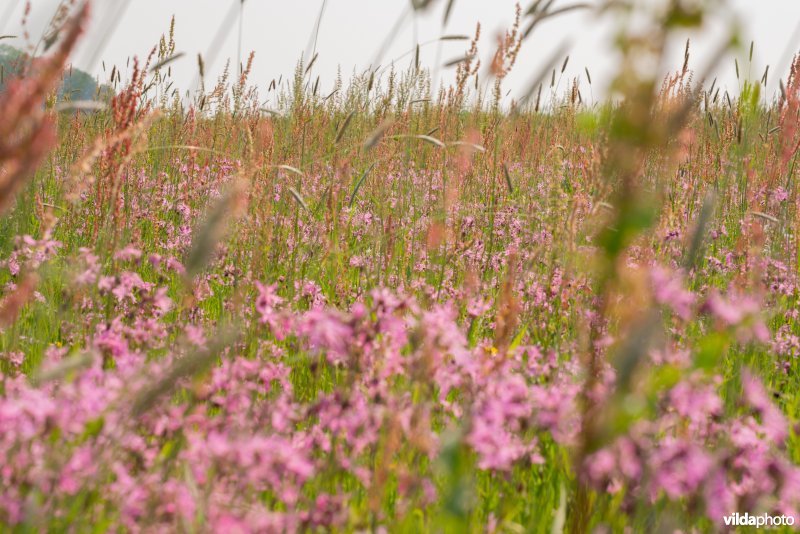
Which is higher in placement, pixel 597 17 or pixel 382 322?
pixel 597 17

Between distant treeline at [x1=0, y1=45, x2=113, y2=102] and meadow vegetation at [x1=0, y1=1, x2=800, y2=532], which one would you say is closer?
meadow vegetation at [x1=0, y1=1, x2=800, y2=532]

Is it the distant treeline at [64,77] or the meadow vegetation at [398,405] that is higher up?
the distant treeline at [64,77]

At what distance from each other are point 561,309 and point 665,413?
4.79 feet

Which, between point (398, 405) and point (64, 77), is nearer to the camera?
point (398, 405)

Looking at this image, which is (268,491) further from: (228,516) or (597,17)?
(597,17)

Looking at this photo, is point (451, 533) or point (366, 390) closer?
point (451, 533)

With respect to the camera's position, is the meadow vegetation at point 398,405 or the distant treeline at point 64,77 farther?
the distant treeline at point 64,77

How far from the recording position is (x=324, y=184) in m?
6.71

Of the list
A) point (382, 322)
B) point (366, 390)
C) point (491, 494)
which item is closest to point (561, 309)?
point (491, 494)

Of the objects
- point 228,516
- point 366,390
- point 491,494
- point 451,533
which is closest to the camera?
point 451,533

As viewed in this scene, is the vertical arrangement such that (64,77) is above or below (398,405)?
above

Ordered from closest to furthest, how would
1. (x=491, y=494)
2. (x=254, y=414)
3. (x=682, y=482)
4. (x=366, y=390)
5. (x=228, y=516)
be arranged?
(x=228, y=516) < (x=682, y=482) < (x=254, y=414) < (x=366, y=390) < (x=491, y=494)

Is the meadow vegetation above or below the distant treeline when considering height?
below

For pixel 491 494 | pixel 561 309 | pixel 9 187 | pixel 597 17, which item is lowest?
pixel 491 494
